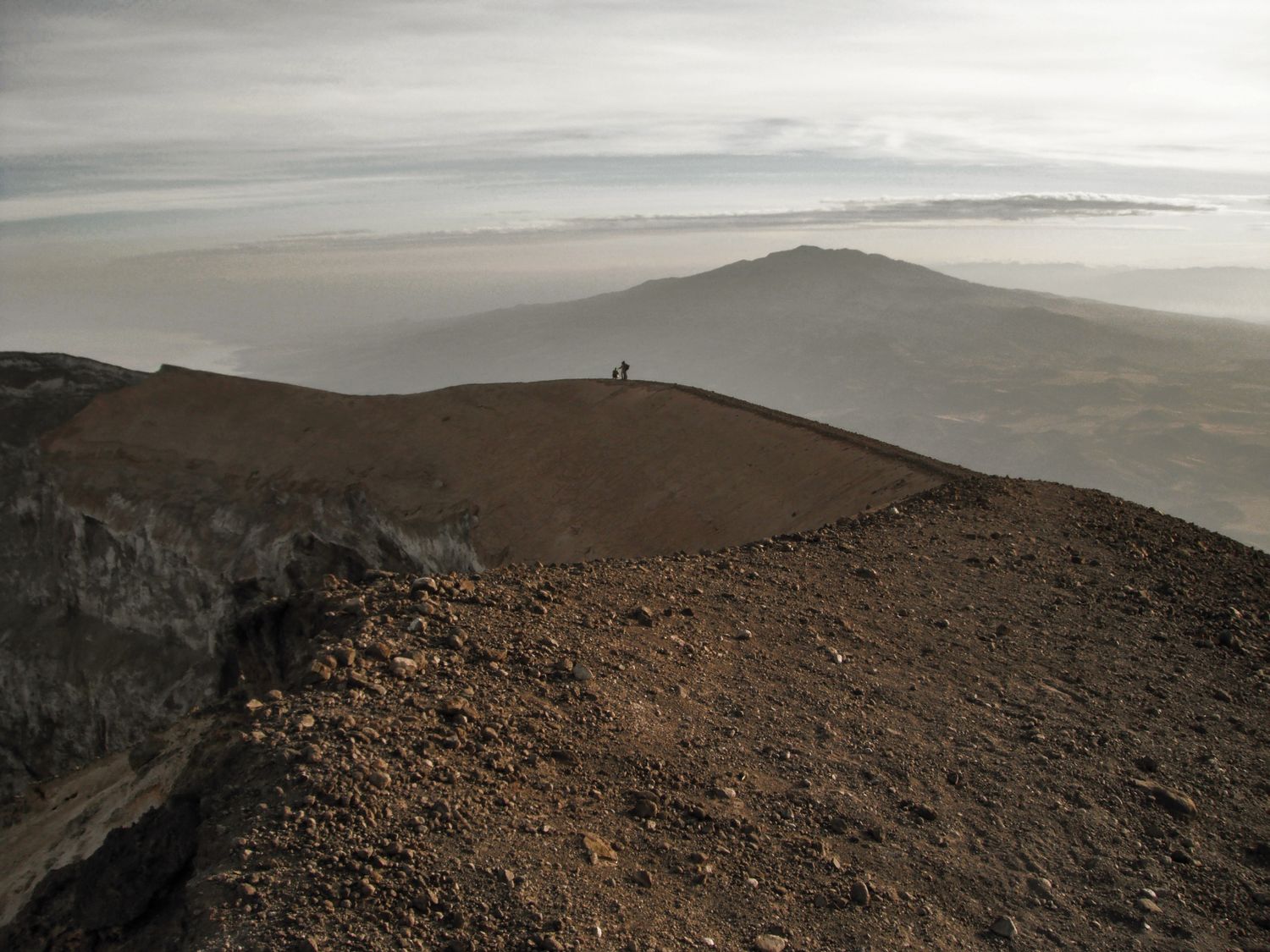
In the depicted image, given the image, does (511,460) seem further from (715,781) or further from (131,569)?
(715,781)

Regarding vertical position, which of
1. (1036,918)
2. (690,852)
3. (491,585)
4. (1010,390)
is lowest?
(1010,390)

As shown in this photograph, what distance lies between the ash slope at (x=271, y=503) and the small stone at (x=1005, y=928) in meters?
13.0

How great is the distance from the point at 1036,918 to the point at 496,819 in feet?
10.7

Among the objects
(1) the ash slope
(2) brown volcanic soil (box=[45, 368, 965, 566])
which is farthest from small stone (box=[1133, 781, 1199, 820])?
(1) the ash slope

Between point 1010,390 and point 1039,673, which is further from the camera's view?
point 1010,390

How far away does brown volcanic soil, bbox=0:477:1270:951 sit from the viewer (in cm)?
536

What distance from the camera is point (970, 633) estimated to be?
31.4ft

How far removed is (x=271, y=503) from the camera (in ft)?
81.2

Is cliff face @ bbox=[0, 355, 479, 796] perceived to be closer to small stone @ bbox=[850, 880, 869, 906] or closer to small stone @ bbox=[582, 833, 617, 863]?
small stone @ bbox=[582, 833, 617, 863]

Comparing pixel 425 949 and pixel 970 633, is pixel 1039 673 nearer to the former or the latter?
pixel 970 633

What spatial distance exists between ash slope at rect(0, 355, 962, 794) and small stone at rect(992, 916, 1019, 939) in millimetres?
13045

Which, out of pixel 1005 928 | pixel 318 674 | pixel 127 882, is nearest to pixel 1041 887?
pixel 1005 928

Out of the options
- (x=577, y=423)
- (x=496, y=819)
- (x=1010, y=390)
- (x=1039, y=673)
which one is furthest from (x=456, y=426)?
(x=1010, y=390)

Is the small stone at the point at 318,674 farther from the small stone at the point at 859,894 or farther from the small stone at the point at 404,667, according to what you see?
the small stone at the point at 859,894
